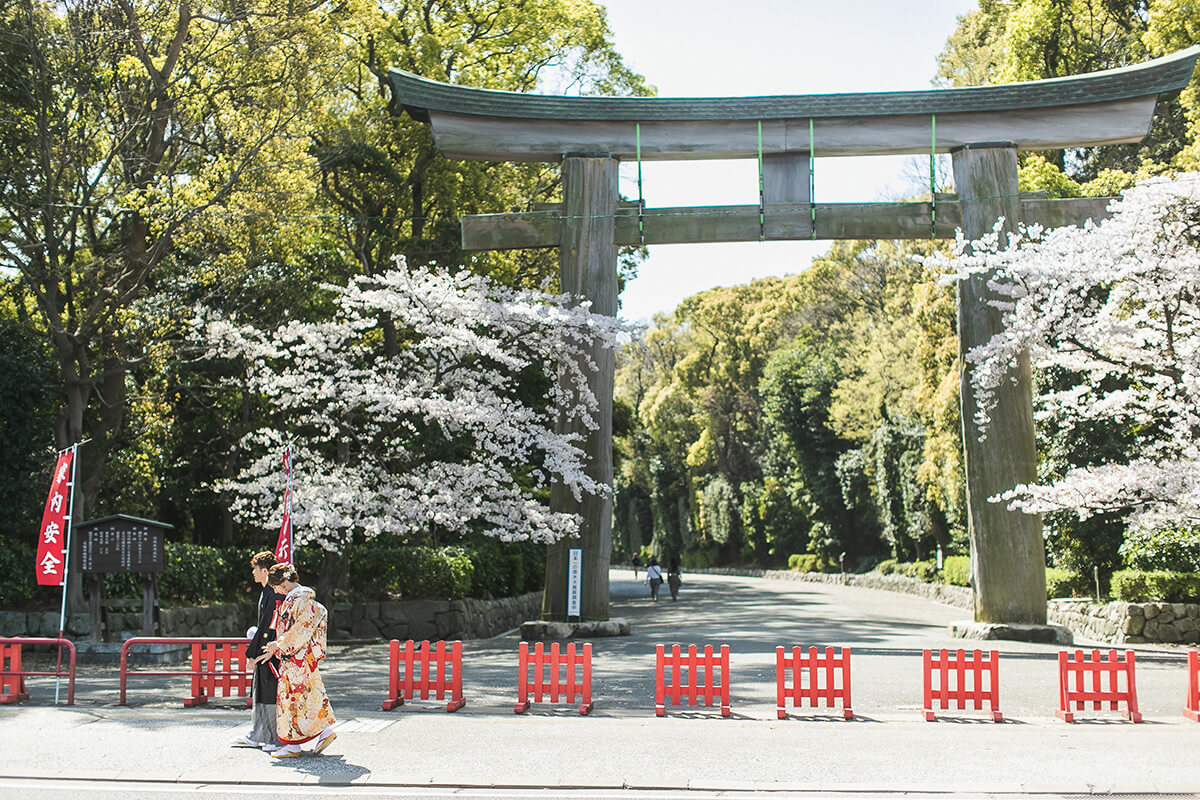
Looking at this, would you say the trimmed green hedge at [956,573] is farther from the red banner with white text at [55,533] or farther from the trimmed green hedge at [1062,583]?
the red banner with white text at [55,533]

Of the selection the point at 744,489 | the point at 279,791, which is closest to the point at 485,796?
the point at 279,791

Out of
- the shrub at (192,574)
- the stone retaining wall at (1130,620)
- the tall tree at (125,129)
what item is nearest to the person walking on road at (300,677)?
the tall tree at (125,129)

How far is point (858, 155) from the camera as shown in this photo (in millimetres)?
19094

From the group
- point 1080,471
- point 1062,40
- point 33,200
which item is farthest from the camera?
point 1062,40

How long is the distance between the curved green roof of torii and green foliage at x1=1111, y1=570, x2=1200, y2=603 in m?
8.48

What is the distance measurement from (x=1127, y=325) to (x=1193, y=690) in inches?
271

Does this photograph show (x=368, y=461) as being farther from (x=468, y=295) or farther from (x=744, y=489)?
(x=744, y=489)

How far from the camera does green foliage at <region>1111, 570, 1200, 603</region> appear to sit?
2034cm

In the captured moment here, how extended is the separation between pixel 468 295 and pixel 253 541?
1038cm

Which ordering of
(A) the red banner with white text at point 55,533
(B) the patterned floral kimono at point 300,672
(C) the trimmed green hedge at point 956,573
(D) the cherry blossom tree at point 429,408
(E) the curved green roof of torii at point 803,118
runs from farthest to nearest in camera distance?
(C) the trimmed green hedge at point 956,573
(D) the cherry blossom tree at point 429,408
(E) the curved green roof of torii at point 803,118
(A) the red banner with white text at point 55,533
(B) the patterned floral kimono at point 300,672

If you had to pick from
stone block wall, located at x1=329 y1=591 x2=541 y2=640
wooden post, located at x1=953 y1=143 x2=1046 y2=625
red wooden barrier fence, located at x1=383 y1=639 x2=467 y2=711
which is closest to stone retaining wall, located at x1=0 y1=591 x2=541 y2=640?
stone block wall, located at x1=329 y1=591 x2=541 y2=640

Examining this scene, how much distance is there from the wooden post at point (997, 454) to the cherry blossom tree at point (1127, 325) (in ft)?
2.39

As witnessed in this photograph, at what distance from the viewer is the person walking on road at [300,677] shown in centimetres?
907

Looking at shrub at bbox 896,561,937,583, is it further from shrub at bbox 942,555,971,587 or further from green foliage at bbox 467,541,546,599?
green foliage at bbox 467,541,546,599
